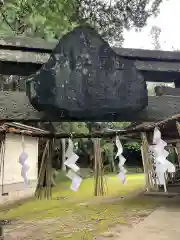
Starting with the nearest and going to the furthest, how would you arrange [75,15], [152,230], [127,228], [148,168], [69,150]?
1. [69,150]
2. [152,230]
3. [127,228]
4. [75,15]
5. [148,168]

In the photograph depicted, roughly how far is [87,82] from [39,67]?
0.53 meters

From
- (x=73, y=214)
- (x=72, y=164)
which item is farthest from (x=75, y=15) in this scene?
(x=72, y=164)

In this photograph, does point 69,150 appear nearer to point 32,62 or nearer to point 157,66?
point 32,62

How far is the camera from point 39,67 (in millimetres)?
2486

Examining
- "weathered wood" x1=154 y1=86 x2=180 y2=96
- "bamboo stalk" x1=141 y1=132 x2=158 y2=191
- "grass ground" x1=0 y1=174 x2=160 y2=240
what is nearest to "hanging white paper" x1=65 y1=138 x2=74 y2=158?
"weathered wood" x1=154 y1=86 x2=180 y2=96

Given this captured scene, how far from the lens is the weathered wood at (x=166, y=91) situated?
277cm

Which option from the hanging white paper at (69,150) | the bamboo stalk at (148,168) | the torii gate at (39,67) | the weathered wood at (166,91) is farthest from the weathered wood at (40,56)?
the bamboo stalk at (148,168)

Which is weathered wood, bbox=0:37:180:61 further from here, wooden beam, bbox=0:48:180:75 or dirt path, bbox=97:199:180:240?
dirt path, bbox=97:199:180:240

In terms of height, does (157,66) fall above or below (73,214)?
above

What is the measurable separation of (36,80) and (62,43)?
368 mm

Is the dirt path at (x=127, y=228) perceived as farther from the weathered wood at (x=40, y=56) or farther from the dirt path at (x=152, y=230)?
the weathered wood at (x=40, y=56)

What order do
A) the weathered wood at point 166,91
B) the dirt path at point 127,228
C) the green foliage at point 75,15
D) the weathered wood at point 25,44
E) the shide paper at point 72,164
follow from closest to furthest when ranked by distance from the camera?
the weathered wood at point 25,44 → the weathered wood at point 166,91 → the shide paper at point 72,164 → the green foliage at point 75,15 → the dirt path at point 127,228

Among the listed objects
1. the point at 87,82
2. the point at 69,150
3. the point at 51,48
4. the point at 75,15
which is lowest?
the point at 69,150

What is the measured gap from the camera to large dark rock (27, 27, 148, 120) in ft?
6.99
